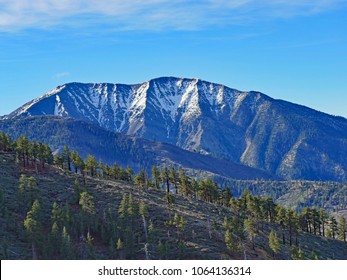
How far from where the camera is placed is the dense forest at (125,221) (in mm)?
91875

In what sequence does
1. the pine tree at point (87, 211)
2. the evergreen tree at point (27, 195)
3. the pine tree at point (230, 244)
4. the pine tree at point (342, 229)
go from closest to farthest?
the pine tree at point (230, 244) < the pine tree at point (87, 211) < the evergreen tree at point (27, 195) < the pine tree at point (342, 229)

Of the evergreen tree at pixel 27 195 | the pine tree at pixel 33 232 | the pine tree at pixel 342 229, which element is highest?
the evergreen tree at pixel 27 195

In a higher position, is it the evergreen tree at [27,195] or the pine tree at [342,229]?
the evergreen tree at [27,195]

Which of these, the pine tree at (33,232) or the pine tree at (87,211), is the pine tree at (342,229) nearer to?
the pine tree at (87,211)

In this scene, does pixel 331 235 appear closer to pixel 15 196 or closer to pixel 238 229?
pixel 238 229

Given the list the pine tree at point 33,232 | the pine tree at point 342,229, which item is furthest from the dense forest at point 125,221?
the pine tree at point 33,232

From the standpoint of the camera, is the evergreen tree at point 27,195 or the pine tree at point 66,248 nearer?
the pine tree at point 66,248

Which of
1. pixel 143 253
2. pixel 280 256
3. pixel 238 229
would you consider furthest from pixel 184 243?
pixel 280 256

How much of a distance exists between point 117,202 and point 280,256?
152 ft

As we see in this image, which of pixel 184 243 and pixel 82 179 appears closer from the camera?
pixel 184 243

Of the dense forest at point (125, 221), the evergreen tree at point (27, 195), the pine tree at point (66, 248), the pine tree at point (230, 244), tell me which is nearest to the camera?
the pine tree at point (66, 248)

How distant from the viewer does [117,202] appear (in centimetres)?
12444

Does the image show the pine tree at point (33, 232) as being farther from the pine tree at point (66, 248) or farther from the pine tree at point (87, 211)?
the pine tree at point (87, 211)
